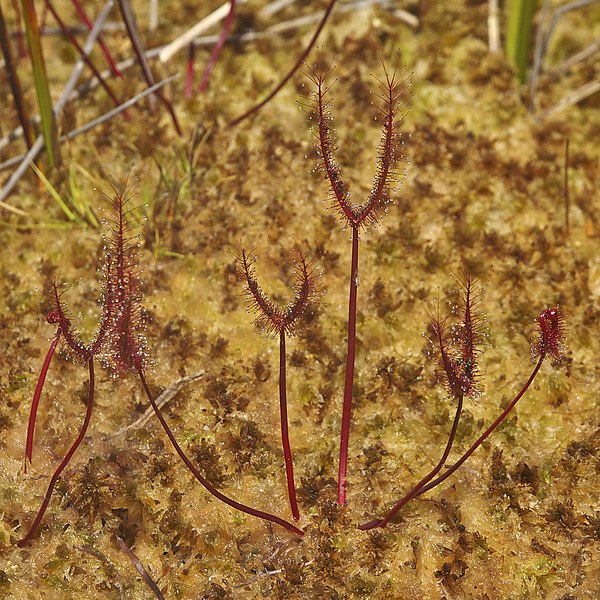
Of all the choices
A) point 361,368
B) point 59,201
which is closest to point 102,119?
point 59,201

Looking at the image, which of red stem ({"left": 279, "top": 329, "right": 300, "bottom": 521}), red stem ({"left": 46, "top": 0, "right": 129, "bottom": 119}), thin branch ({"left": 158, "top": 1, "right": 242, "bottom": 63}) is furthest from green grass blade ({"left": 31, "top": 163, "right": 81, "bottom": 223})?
red stem ({"left": 279, "top": 329, "right": 300, "bottom": 521})

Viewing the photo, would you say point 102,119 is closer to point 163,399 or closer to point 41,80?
point 41,80

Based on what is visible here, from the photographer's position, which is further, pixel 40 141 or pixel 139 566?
pixel 40 141

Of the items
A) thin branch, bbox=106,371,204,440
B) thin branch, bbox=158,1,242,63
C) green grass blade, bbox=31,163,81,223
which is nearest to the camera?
thin branch, bbox=106,371,204,440

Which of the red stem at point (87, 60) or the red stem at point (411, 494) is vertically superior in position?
the red stem at point (87, 60)

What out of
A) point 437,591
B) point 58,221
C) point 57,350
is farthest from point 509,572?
point 58,221

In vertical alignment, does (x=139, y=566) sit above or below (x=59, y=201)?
below

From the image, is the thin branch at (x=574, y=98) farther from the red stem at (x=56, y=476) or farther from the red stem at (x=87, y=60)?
the red stem at (x=56, y=476)

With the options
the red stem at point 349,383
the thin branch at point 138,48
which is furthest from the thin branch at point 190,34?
the red stem at point 349,383

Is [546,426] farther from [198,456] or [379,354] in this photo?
[198,456]

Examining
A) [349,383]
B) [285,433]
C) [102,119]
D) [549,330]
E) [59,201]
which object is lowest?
[285,433]

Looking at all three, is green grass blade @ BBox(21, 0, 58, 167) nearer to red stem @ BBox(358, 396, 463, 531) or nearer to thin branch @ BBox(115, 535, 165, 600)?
thin branch @ BBox(115, 535, 165, 600)

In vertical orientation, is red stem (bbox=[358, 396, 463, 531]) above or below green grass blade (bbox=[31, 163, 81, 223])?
below
